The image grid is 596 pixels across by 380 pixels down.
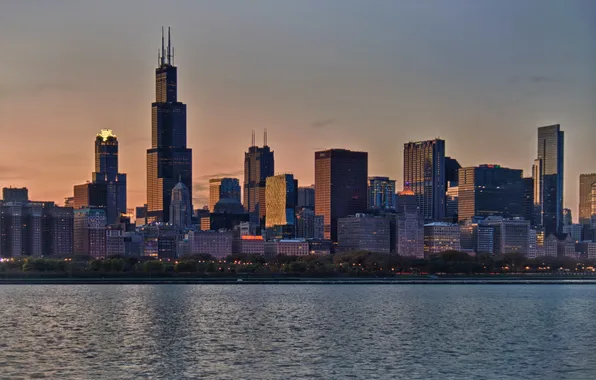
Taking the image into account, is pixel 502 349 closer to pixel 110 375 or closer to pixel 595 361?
pixel 595 361

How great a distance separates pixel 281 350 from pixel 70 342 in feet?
54.0

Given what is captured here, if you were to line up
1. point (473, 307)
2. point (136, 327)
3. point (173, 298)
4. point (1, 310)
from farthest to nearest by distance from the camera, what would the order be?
1. point (173, 298)
2. point (473, 307)
3. point (1, 310)
4. point (136, 327)

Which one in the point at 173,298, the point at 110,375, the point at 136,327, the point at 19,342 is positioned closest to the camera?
the point at 110,375

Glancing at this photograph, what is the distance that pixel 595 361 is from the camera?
202ft

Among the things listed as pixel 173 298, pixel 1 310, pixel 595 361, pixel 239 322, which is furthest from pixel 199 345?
pixel 173 298

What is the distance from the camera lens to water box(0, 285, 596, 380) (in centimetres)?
5719

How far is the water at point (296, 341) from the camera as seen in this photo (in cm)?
5719

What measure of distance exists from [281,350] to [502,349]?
1563cm

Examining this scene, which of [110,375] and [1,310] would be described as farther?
[1,310]

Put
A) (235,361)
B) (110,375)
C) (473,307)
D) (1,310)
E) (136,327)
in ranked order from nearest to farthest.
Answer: (110,375), (235,361), (136,327), (1,310), (473,307)

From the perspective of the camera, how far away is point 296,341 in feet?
237

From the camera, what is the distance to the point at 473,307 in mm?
116625

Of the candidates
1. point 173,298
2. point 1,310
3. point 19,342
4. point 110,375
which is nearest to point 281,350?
point 110,375

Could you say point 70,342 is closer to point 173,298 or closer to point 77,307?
point 77,307
